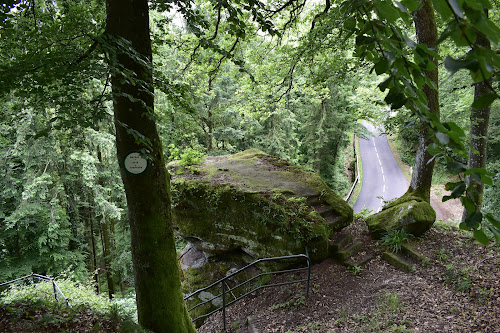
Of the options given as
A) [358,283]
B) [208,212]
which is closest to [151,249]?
[208,212]

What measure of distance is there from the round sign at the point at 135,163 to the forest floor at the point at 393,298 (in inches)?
132

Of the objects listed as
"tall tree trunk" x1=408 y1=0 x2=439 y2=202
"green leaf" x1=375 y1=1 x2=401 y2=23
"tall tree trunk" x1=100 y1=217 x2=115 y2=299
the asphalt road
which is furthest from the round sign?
the asphalt road

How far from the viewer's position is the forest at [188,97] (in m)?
0.73

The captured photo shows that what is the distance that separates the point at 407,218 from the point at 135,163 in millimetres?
5284

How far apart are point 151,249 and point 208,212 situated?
327cm

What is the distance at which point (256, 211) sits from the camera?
5.63 metres

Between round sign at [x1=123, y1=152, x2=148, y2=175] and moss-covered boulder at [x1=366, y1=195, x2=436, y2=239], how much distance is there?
5.16 m

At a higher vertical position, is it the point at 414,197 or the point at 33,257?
the point at 414,197

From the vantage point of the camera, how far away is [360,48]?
2.79 feet

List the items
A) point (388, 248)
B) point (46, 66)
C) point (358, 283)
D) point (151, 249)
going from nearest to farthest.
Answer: point (46, 66)
point (151, 249)
point (358, 283)
point (388, 248)

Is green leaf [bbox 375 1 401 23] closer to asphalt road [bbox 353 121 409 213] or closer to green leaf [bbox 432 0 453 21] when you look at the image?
green leaf [bbox 432 0 453 21]

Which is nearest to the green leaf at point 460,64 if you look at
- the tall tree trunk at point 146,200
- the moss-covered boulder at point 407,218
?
the tall tree trunk at point 146,200

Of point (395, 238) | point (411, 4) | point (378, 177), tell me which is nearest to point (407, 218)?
point (395, 238)

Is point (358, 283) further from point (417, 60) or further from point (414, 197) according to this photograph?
point (417, 60)
